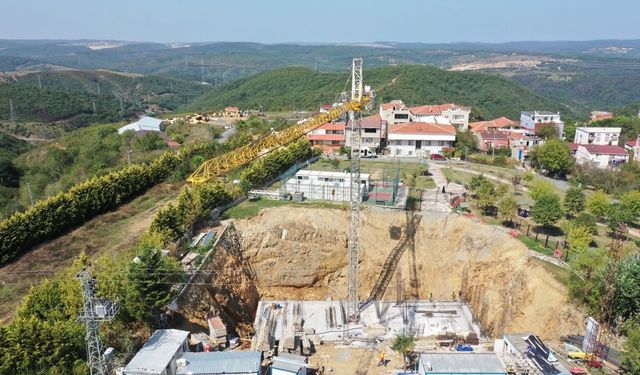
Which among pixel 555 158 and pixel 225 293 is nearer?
pixel 225 293

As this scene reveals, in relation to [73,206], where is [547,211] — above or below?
above

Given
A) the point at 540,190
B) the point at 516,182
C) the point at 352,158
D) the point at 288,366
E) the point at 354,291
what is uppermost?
the point at 352,158

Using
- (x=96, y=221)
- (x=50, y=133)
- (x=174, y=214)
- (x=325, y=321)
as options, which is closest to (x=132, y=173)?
(x=96, y=221)

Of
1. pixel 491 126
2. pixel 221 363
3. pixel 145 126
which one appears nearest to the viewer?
pixel 221 363

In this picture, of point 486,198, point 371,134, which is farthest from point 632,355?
point 371,134

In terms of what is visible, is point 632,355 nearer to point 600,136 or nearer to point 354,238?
point 354,238

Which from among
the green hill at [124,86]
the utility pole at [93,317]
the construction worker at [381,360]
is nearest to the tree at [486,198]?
the construction worker at [381,360]

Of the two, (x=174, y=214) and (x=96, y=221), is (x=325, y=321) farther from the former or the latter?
(x=96, y=221)
